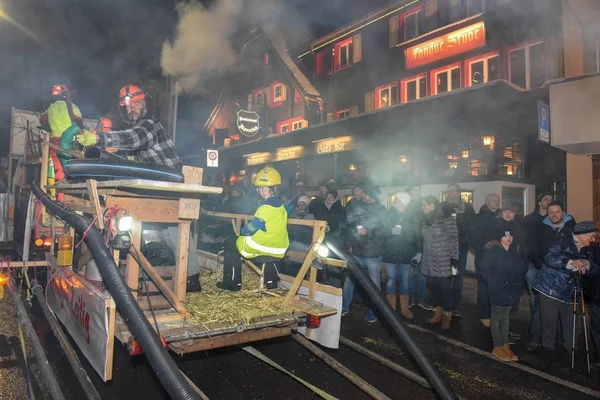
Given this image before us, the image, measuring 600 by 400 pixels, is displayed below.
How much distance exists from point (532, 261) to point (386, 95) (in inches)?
570

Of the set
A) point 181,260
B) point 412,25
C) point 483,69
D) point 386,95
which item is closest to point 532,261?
point 181,260

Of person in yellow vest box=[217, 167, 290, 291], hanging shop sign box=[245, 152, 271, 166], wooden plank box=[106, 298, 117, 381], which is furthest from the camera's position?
hanging shop sign box=[245, 152, 271, 166]

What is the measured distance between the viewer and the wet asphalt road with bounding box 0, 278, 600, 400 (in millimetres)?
3854

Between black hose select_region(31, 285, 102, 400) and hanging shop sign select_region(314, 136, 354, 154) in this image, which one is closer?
black hose select_region(31, 285, 102, 400)

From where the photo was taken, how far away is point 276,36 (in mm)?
23953

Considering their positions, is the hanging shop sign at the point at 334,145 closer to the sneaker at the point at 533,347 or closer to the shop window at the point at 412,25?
Result: the shop window at the point at 412,25

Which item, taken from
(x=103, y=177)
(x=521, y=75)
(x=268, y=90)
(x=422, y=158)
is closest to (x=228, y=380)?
(x=103, y=177)

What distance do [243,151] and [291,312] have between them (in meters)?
20.1

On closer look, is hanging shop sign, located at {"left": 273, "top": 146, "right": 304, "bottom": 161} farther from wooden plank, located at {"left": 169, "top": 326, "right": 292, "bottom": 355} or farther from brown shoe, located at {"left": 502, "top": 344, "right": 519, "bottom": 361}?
wooden plank, located at {"left": 169, "top": 326, "right": 292, "bottom": 355}

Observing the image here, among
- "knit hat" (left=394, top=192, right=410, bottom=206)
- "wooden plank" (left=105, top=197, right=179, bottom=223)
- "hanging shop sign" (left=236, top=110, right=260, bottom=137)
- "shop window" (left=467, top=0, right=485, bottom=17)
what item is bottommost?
"wooden plank" (left=105, top=197, right=179, bottom=223)

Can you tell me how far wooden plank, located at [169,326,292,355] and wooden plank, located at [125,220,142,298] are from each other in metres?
0.82

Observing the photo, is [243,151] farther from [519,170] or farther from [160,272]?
[160,272]

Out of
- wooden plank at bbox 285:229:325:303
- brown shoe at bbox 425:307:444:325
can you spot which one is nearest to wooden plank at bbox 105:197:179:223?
wooden plank at bbox 285:229:325:303

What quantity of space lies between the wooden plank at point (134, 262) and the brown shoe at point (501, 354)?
4.46 m
